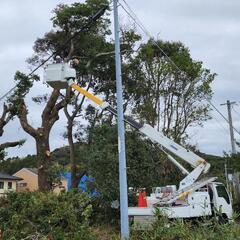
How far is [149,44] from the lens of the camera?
97.8 ft

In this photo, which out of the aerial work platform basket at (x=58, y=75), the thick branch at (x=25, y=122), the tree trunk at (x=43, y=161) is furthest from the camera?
the thick branch at (x=25, y=122)

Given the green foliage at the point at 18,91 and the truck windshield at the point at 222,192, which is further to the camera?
the green foliage at the point at 18,91

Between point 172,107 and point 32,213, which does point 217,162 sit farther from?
point 32,213

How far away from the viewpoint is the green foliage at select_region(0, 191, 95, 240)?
923cm

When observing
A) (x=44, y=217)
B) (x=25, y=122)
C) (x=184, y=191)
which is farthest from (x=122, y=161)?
(x=25, y=122)

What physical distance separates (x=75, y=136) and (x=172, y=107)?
7.67m

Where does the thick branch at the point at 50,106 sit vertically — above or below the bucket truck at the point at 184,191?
above

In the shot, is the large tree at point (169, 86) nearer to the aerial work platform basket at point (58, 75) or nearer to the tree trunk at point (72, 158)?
the tree trunk at point (72, 158)

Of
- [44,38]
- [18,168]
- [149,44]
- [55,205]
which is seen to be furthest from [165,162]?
[18,168]

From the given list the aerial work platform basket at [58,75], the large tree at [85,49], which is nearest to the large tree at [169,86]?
the large tree at [85,49]

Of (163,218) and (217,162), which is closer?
(163,218)

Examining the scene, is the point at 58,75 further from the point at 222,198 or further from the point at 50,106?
the point at 50,106

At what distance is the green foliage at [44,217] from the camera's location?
9.23m

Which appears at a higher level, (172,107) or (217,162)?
(172,107)
